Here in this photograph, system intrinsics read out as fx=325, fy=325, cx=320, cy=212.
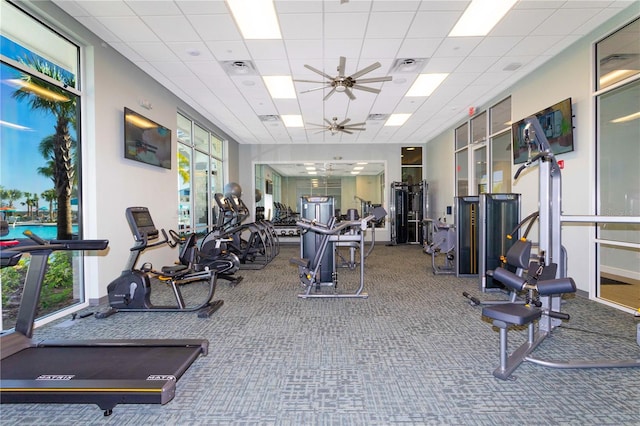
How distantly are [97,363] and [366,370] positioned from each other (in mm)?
1903

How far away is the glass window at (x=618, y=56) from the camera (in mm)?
3781

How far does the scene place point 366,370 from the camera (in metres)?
2.48

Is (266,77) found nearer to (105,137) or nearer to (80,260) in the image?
(105,137)

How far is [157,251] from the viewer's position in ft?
18.7

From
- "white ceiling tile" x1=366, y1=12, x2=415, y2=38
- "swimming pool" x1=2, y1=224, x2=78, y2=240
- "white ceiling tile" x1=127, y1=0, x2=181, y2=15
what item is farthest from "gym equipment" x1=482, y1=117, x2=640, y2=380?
"swimming pool" x1=2, y1=224, x2=78, y2=240

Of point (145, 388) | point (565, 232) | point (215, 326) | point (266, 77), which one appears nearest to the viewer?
point (145, 388)

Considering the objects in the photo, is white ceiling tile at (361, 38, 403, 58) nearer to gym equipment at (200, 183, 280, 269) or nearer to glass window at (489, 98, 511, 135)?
glass window at (489, 98, 511, 135)

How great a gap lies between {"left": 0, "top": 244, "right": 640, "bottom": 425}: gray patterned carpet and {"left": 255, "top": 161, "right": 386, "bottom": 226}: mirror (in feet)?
22.5

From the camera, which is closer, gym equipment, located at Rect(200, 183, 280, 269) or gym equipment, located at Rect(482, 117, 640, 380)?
gym equipment, located at Rect(482, 117, 640, 380)

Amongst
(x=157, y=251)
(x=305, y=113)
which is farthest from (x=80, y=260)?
(x=305, y=113)

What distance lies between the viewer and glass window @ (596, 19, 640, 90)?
3.78 metres

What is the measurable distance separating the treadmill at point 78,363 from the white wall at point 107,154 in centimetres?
193

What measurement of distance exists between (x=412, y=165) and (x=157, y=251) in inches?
338

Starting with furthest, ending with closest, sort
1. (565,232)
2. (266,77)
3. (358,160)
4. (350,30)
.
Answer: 1. (358,160)
2. (266,77)
3. (565,232)
4. (350,30)
